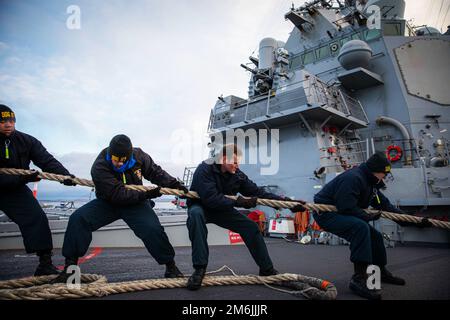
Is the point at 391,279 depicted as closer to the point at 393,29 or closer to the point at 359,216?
the point at 359,216

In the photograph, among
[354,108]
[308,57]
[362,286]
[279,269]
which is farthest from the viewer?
[308,57]

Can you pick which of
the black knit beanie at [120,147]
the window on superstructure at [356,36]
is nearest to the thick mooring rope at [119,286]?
the black knit beanie at [120,147]

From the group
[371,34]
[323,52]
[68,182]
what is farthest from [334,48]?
[68,182]

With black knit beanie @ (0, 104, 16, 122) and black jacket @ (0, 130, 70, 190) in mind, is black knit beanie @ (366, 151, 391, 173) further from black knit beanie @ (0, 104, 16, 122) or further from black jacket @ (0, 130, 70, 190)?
A: black knit beanie @ (0, 104, 16, 122)

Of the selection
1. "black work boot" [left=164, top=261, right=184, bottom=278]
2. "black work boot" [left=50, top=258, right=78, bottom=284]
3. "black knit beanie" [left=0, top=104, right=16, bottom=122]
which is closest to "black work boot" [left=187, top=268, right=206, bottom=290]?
"black work boot" [left=164, top=261, right=184, bottom=278]

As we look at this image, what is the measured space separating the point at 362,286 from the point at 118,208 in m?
2.48

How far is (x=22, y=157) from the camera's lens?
266 cm

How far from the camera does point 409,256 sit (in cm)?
488

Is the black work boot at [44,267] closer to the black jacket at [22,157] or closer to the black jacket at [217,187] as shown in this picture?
the black jacket at [22,157]

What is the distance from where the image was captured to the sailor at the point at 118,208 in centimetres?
237

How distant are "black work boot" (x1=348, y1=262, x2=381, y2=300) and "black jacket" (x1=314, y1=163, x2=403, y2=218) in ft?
1.65

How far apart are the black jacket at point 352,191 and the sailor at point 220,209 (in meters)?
0.38

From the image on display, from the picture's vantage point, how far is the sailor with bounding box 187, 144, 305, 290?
261cm
